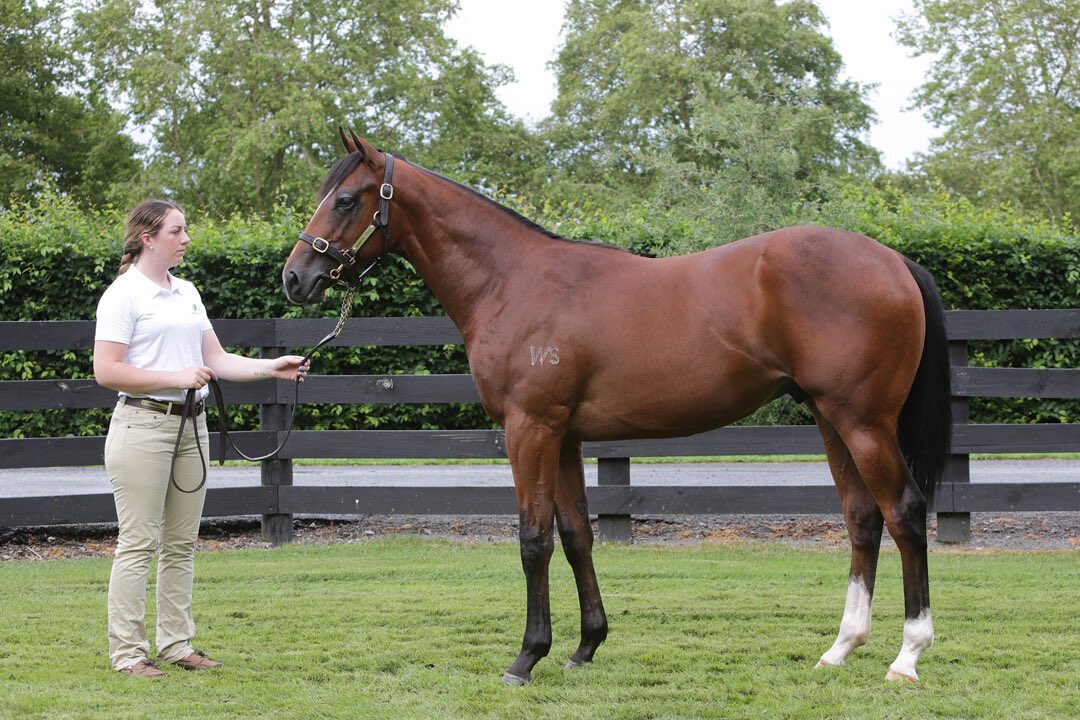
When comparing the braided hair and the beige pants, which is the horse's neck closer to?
the braided hair

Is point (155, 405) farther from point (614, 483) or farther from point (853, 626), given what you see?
A: point (614, 483)

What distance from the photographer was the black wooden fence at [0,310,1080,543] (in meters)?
6.82

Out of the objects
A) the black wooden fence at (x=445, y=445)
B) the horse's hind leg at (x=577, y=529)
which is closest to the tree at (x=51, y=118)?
the black wooden fence at (x=445, y=445)

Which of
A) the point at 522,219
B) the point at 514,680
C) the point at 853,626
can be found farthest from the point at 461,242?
the point at 853,626

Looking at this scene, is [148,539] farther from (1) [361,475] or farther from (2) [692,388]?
(1) [361,475]

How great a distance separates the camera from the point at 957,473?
275 inches

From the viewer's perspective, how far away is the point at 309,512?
7.22 m

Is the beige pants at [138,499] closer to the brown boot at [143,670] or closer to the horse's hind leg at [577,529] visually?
the brown boot at [143,670]

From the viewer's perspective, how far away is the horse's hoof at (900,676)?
12.4ft

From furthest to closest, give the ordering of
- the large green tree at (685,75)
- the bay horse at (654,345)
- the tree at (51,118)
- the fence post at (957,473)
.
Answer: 1. the large green tree at (685,75)
2. the tree at (51,118)
3. the fence post at (957,473)
4. the bay horse at (654,345)

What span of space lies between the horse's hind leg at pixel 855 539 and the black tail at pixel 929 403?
0.78ft

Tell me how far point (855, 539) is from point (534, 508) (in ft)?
4.56

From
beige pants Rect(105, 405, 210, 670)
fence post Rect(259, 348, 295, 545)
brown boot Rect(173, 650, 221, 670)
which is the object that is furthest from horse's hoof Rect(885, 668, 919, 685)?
fence post Rect(259, 348, 295, 545)

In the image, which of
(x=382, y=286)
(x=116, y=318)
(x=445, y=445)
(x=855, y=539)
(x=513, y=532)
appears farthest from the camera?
(x=382, y=286)
